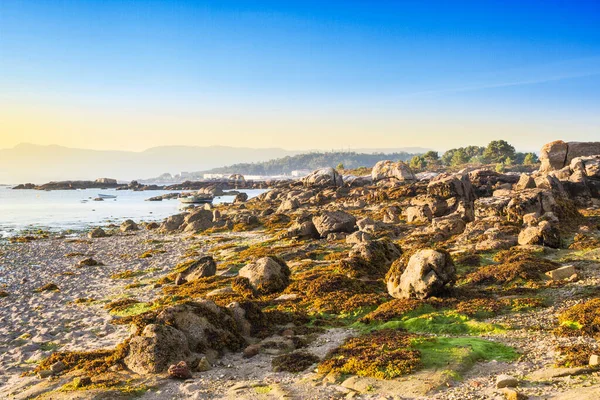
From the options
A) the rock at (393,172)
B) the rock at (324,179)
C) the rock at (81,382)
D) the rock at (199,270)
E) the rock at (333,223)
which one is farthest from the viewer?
the rock at (393,172)

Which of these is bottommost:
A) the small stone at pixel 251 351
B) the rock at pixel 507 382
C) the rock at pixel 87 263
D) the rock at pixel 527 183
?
the rock at pixel 87 263

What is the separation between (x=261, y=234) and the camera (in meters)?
42.5

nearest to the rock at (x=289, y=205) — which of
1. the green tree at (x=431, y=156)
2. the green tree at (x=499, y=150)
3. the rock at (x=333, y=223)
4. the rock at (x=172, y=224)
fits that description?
the rock at (x=172, y=224)

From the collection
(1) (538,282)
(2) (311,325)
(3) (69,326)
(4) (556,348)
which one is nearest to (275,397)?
(2) (311,325)

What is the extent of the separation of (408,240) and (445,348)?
18516mm

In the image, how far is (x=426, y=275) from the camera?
683 inches

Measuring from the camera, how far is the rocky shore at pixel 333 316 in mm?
10938

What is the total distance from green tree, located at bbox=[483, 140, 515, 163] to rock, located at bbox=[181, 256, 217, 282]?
169 meters

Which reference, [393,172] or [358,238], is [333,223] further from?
[393,172]

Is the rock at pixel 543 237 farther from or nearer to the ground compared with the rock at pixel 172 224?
farther from the ground

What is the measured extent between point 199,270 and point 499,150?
170966 millimetres

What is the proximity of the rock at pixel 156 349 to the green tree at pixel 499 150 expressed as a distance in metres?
179

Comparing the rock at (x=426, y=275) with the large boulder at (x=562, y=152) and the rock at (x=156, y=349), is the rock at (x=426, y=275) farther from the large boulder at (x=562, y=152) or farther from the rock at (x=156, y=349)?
the large boulder at (x=562, y=152)

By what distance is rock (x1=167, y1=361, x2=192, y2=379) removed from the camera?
11945mm
